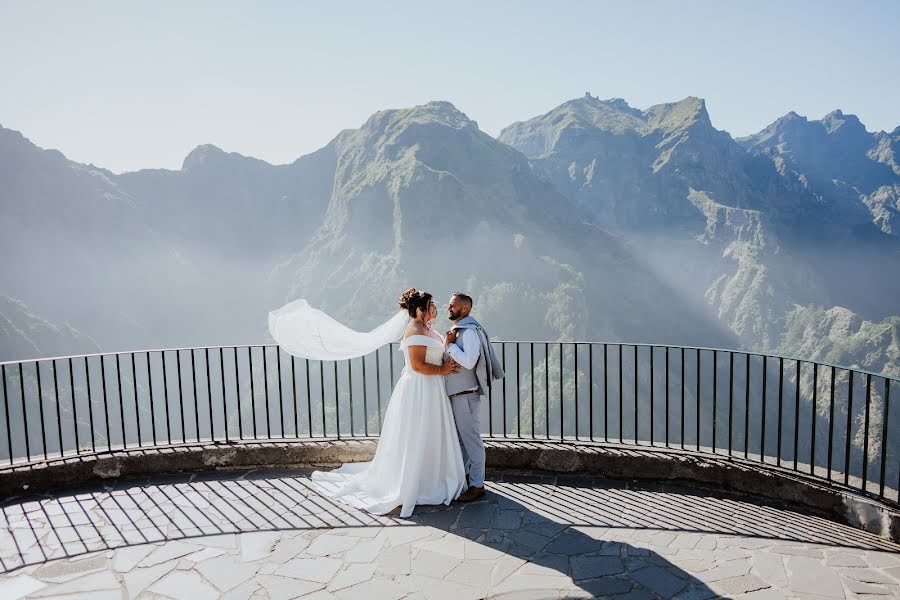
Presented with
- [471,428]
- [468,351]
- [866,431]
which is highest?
[468,351]

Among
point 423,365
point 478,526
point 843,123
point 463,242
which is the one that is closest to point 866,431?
point 478,526

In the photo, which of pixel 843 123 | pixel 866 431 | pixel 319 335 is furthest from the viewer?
pixel 843 123

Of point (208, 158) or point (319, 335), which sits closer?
point (319, 335)

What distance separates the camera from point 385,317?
231 feet

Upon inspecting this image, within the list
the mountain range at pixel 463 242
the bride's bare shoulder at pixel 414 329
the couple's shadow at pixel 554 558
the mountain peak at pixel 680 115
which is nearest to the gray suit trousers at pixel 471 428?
the couple's shadow at pixel 554 558

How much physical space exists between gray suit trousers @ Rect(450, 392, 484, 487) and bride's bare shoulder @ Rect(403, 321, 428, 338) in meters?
0.60

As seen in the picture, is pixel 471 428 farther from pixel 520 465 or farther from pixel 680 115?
pixel 680 115

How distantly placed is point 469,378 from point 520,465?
47.5 inches

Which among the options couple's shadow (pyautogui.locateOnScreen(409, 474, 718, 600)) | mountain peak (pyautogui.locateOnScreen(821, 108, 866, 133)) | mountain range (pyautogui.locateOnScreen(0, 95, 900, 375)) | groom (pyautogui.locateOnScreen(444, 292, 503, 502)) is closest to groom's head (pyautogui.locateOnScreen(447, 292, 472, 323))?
groom (pyautogui.locateOnScreen(444, 292, 503, 502))

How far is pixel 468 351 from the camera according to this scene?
466cm

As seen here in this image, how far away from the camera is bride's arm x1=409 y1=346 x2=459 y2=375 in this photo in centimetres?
466

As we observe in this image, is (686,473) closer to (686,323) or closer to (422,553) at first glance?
(422,553)

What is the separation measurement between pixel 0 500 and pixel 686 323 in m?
102

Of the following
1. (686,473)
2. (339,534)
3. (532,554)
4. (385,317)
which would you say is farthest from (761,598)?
(385,317)
